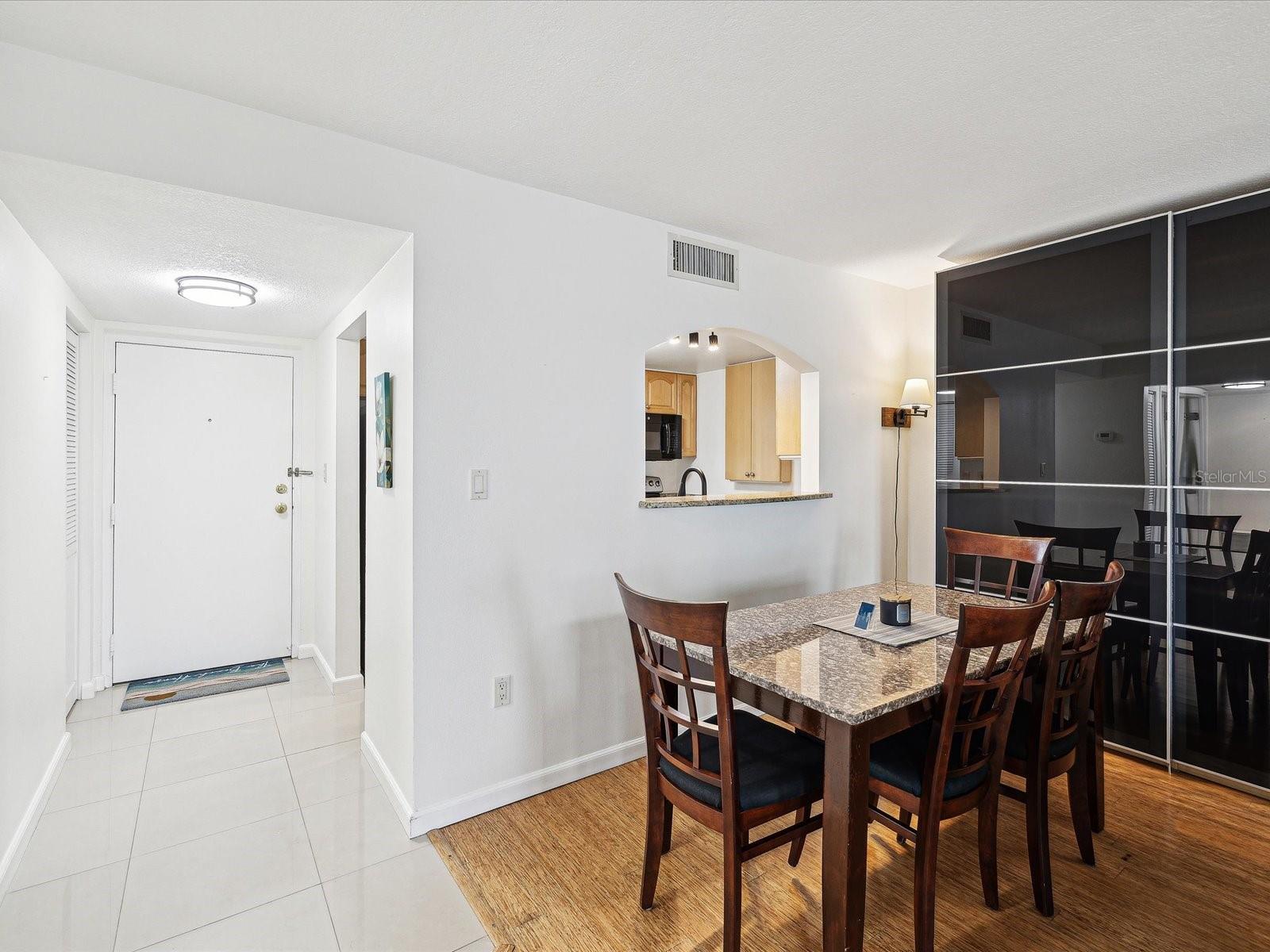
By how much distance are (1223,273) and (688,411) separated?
12.9ft

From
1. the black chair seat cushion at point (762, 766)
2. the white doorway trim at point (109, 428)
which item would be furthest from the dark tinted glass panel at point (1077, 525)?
the white doorway trim at point (109, 428)

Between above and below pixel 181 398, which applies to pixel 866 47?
above

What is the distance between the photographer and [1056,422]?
309 cm

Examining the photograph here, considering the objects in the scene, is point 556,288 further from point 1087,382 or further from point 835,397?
point 1087,382

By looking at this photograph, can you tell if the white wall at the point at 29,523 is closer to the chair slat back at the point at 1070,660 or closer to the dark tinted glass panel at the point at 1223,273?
the chair slat back at the point at 1070,660

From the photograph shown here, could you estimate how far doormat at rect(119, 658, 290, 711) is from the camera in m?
3.52

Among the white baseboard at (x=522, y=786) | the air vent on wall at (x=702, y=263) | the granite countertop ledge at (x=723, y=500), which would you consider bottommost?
the white baseboard at (x=522, y=786)

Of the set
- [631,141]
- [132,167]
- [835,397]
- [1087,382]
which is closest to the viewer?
[132,167]

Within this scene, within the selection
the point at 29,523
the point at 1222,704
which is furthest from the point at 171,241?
the point at 1222,704

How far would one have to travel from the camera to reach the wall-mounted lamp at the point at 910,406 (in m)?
3.70

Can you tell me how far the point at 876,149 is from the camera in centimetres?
224

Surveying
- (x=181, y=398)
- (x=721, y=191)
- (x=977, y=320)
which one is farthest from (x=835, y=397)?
(x=181, y=398)

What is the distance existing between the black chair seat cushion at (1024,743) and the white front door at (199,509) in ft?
13.1

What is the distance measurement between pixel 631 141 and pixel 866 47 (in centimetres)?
79
